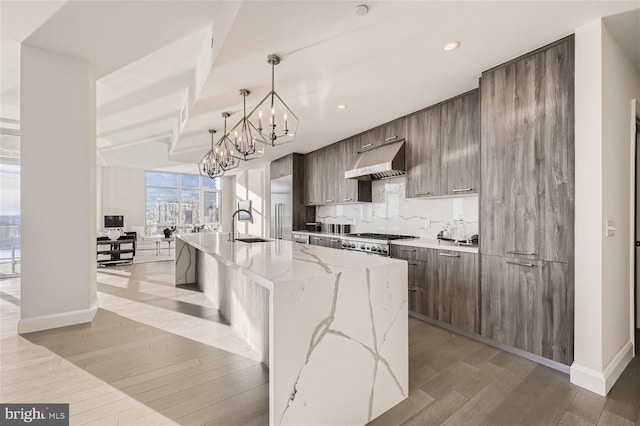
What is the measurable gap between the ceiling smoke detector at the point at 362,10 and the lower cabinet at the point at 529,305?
6.92 ft

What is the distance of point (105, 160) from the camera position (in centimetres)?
790

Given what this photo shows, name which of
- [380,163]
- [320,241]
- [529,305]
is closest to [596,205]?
[529,305]

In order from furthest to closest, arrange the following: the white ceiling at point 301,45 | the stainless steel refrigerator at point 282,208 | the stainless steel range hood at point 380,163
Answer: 1. the stainless steel refrigerator at point 282,208
2. the stainless steel range hood at point 380,163
3. the white ceiling at point 301,45

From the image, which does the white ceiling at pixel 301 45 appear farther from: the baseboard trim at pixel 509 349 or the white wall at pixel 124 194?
the white wall at pixel 124 194

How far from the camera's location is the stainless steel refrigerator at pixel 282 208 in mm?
5629

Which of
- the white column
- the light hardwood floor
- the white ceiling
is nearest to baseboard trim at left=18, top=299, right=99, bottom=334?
the white column

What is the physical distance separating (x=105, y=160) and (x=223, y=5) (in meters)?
7.90

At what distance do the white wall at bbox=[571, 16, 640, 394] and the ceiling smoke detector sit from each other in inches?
58.2

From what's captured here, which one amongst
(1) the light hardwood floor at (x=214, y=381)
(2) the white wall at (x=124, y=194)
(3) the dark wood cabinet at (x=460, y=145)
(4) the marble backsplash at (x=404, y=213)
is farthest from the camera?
(2) the white wall at (x=124, y=194)

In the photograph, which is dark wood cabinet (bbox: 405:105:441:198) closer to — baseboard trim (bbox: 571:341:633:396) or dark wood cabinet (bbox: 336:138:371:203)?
dark wood cabinet (bbox: 336:138:371:203)

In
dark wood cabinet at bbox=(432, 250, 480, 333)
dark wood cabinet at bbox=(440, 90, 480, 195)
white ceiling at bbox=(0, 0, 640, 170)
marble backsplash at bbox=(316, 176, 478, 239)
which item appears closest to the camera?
white ceiling at bbox=(0, 0, 640, 170)

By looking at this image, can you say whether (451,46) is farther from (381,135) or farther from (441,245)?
(381,135)

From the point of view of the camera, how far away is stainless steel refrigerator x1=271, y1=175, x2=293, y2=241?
563 centimetres

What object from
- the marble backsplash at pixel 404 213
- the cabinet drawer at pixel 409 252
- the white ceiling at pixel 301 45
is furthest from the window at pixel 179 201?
the cabinet drawer at pixel 409 252
